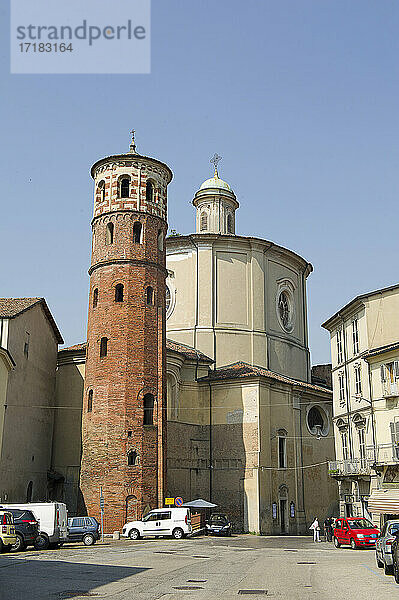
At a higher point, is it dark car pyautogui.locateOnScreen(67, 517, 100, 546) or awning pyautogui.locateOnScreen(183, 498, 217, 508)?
awning pyautogui.locateOnScreen(183, 498, 217, 508)

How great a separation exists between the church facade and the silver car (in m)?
17.4

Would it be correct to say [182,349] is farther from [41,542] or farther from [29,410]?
[41,542]

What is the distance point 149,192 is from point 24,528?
Result: 2135 cm

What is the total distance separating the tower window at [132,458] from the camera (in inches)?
1314

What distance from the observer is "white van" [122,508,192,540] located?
31.1 meters

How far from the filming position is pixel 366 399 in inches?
1374

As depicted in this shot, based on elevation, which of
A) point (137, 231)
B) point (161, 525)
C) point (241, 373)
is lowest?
point (161, 525)

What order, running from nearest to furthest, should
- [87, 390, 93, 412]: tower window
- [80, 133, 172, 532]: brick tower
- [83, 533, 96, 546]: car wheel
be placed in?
[83, 533, 96, 546]: car wheel, [80, 133, 172, 532]: brick tower, [87, 390, 93, 412]: tower window

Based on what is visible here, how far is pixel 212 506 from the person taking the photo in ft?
121

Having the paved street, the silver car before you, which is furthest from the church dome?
the silver car

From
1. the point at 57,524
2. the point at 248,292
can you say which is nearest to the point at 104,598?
the point at 57,524

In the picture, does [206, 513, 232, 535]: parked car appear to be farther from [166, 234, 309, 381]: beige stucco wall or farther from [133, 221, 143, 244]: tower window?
[133, 221, 143, 244]: tower window

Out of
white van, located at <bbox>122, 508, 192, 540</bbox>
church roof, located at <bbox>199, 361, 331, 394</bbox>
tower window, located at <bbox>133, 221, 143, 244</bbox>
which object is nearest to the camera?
white van, located at <bbox>122, 508, 192, 540</bbox>

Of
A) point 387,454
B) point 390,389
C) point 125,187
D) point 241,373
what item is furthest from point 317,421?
point 125,187
